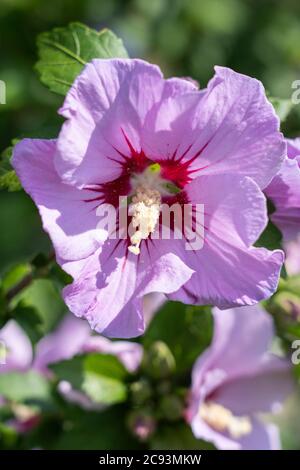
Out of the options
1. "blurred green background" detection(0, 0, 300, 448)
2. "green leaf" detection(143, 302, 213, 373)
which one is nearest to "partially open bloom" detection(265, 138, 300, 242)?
"green leaf" detection(143, 302, 213, 373)

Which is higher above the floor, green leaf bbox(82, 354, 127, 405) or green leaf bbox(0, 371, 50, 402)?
green leaf bbox(82, 354, 127, 405)

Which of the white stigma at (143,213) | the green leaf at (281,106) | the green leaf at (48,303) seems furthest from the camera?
the green leaf at (48,303)

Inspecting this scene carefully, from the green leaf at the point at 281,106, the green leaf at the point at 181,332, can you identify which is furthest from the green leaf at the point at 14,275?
the green leaf at the point at 281,106

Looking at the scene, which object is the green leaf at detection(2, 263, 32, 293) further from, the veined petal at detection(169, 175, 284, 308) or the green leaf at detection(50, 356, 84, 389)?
the veined petal at detection(169, 175, 284, 308)

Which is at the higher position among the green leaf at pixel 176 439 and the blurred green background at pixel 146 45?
the blurred green background at pixel 146 45

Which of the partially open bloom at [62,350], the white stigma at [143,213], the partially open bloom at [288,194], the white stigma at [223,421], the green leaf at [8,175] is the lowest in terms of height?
the partially open bloom at [62,350]

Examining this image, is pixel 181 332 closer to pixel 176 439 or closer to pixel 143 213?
pixel 176 439

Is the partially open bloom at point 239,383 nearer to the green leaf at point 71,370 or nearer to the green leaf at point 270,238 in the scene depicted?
the green leaf at point 71,370

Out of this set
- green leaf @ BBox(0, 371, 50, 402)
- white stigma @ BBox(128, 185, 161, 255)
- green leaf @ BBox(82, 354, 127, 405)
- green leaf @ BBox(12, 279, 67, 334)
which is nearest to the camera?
white stigma @ BBox(128, 185, 161, 255)
